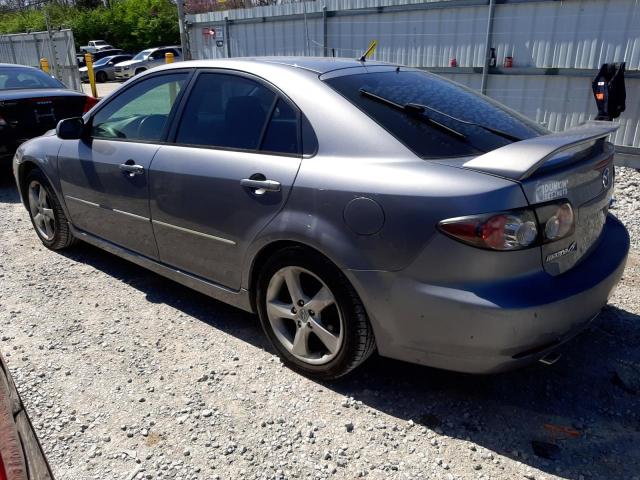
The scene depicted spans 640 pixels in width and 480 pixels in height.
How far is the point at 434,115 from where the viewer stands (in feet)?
8.93

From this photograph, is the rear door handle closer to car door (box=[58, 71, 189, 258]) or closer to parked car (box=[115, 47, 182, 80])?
car door (box=[58, 71, 189, 258])

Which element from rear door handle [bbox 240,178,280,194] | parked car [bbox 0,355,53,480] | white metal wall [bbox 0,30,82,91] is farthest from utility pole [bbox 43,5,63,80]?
parked car [bbox 0,355,53,480]

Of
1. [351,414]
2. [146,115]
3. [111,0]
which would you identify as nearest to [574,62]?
[146,115]

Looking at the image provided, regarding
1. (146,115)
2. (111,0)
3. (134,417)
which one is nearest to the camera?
(134,417)

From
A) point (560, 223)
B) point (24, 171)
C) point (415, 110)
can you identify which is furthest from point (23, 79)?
point (560, 223)

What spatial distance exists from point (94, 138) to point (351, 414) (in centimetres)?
276

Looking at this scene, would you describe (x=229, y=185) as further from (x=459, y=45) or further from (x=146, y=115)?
(x=459, y=45)

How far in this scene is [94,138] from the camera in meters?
3.97

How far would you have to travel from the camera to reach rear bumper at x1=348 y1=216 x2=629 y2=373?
7.20 feet

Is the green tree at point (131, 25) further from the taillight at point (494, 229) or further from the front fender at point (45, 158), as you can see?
the taillight at point (494, 229)

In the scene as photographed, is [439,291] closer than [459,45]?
Yes

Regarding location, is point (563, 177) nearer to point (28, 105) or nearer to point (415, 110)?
point (415, 110)

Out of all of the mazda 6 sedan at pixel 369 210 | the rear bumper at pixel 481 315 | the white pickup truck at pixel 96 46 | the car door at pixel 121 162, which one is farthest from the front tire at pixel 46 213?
the white pickup truck at pixel 96 46

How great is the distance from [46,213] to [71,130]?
110cm
